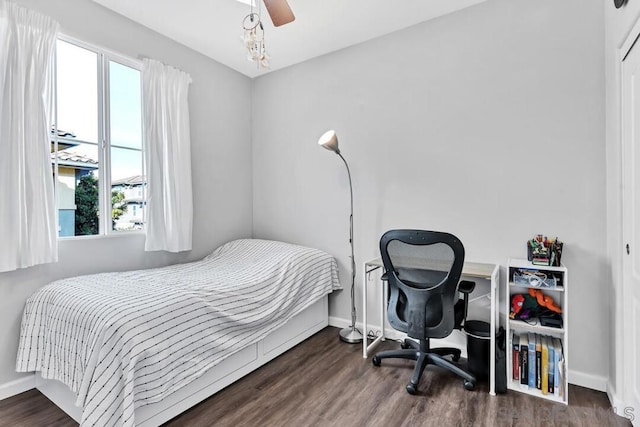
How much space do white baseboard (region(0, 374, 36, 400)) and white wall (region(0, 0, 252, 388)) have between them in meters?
0.03

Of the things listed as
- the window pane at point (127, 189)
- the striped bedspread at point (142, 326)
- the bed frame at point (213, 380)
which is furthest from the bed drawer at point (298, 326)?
the window pane at point (127, 189)

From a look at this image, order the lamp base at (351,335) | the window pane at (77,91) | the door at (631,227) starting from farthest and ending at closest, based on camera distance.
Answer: the lamp base at (351,335), the window pane at (77,91), the door at (631,227)

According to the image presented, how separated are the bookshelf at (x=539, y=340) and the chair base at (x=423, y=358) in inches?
12.0

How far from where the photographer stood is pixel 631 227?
5.37 ft

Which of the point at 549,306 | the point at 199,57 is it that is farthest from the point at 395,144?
the point at 199,57

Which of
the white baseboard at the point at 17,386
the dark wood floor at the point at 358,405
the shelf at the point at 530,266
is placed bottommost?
the dark wood floor at the point at 358,405

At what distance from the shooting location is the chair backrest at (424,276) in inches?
75.9

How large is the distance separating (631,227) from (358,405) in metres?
1.76

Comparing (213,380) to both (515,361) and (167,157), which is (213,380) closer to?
(167,157)

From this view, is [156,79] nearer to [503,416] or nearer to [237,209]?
[237,209]

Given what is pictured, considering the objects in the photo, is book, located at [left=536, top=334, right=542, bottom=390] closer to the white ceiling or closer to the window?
the white ceiling

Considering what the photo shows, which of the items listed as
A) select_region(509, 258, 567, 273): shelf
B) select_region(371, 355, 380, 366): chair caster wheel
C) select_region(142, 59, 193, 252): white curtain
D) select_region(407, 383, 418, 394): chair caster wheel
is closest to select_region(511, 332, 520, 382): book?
select_region(509, 258, 567, 273): shelf

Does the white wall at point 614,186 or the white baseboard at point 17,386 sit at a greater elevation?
the white wall at point 614,186

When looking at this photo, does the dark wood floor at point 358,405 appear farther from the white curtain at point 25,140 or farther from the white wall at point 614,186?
the white curtain at point 25,140
